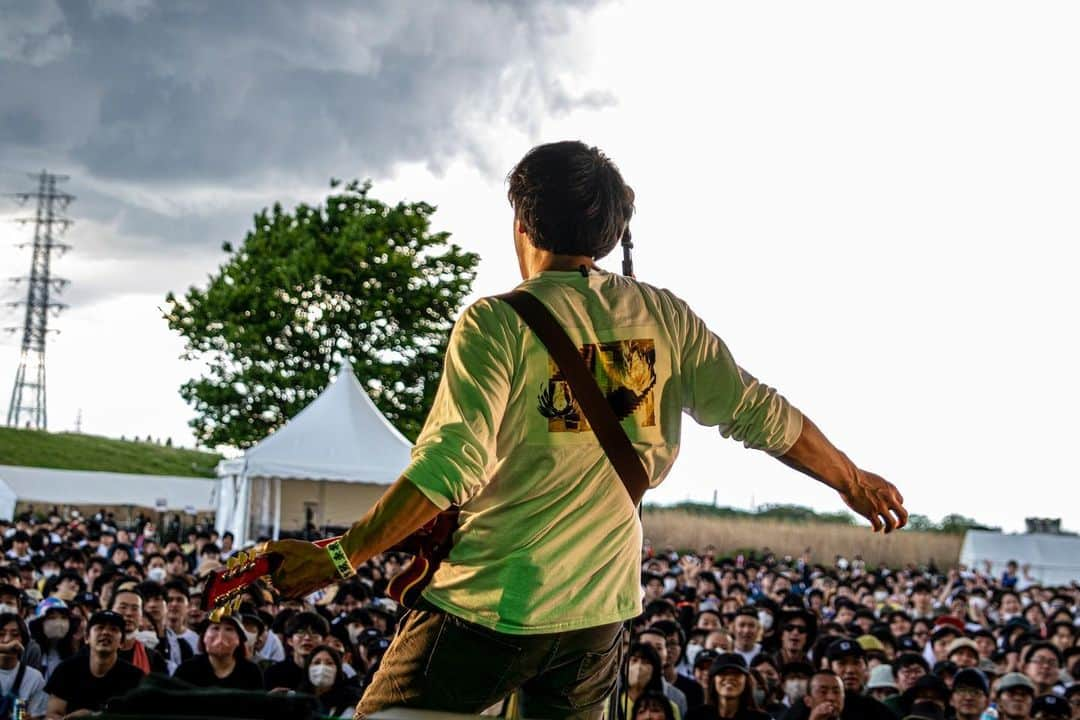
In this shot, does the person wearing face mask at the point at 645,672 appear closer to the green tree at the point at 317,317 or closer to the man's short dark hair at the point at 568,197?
the man's short dark hair at the point at 568,197

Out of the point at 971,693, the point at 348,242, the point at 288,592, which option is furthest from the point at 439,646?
the point at 348,242

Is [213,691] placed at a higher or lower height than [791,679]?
higher

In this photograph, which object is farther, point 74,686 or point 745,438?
point 74,686

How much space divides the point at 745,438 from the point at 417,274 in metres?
32.0

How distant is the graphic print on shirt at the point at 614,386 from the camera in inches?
104

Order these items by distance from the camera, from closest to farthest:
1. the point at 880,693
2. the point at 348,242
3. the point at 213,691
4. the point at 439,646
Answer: the point at 213,691 < the point at 439,646 < the point at 880,693 < the point at 348,242

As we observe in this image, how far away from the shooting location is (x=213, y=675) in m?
9.01

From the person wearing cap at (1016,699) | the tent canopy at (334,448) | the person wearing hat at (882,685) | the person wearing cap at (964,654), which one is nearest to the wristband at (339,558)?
the person wearing cap at (1016,699)

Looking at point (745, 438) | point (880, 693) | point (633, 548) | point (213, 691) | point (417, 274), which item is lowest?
point (880, 693)

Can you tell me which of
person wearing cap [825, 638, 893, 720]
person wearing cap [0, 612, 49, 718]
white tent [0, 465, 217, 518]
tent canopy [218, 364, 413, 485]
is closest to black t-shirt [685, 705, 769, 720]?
person wearing cap [825, 638, 893, 720]

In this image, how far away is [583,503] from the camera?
105 inches

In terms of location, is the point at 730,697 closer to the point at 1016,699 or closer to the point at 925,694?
the point at 925,694

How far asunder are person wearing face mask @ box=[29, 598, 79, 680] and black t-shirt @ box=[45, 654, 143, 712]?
1322 mm

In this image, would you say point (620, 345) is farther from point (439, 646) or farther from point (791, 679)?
point (791, 679)
